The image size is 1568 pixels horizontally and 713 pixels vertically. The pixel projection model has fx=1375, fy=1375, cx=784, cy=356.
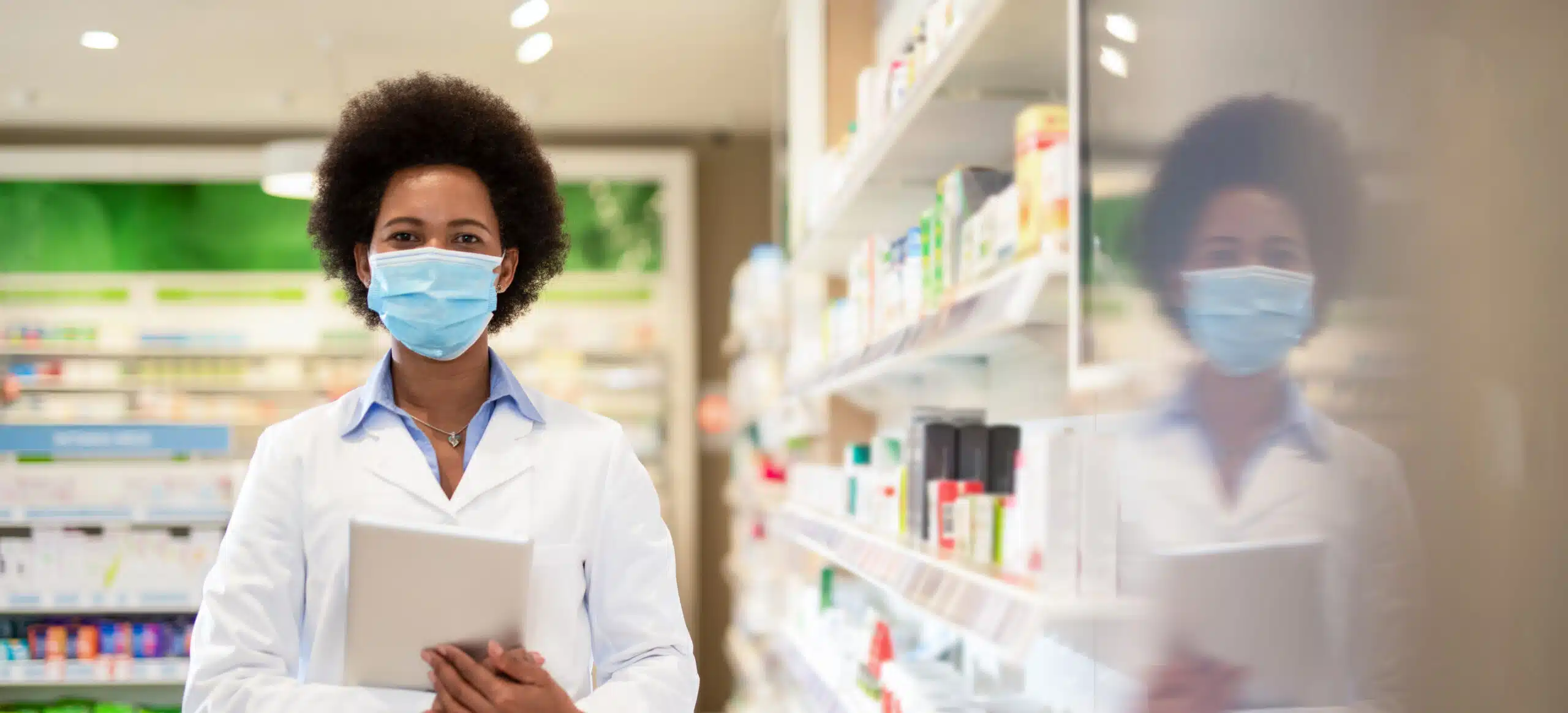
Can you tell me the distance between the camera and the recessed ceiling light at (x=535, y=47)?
245 inches

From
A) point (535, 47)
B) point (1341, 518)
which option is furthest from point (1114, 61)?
point (535, 47)

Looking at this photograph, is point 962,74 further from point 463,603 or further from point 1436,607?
point 1436,607

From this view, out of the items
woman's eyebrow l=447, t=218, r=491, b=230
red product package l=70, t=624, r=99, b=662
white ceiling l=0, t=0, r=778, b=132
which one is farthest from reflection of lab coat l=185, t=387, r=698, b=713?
white ceiling l=0, t=0, r=778, b=132

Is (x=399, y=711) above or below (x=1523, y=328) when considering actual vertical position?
below

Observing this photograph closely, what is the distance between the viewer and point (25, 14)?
598 cm

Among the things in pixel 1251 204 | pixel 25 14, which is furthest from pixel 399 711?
pixel 25 14

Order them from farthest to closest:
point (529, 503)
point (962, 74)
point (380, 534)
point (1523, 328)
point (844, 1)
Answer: point (844, 1), point (962, 74), point (529, 503), point (380, 534), point (1523, 328)

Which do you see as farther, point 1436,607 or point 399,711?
point 399,711

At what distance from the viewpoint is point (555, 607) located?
1.73 meters

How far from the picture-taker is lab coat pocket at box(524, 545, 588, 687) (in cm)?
172

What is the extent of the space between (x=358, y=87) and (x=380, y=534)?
6.33 metres

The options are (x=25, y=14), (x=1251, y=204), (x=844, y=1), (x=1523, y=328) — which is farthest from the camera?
(x=25, y=14)

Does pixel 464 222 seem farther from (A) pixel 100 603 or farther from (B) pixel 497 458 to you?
(A) pixel 100 603

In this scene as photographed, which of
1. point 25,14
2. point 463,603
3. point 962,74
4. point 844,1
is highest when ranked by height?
point 25,14
